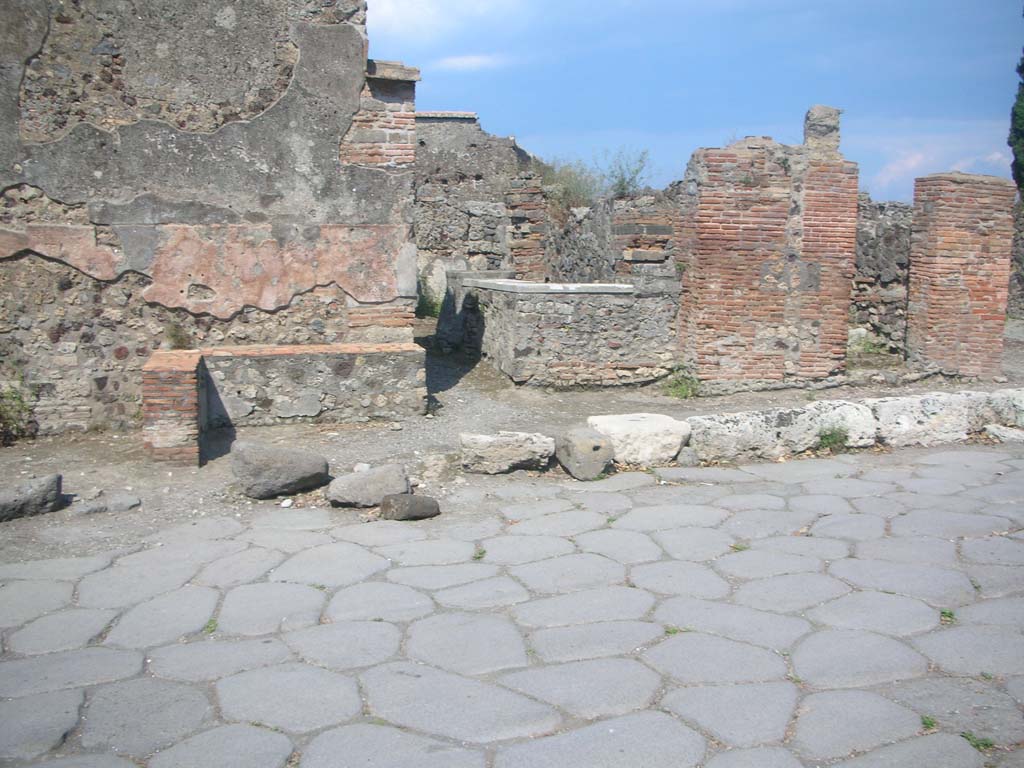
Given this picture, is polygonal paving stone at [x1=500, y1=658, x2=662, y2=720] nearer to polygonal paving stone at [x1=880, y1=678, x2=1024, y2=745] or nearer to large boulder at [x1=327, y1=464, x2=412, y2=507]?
polygonal paving stone at [x1=880, y1=678, x2=1024, y2=745]

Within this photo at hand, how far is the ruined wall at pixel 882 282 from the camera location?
8.52 metres

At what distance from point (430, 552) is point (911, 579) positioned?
201cm

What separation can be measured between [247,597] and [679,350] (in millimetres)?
5256

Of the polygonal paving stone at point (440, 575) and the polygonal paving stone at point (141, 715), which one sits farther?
the polygonal paving stone at point (440, 575)

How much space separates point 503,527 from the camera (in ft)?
13.4

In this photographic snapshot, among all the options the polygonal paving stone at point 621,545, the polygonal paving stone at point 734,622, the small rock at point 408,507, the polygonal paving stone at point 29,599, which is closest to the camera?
the polygonal paving stone at point 734,622

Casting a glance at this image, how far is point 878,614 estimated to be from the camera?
3.05 metres

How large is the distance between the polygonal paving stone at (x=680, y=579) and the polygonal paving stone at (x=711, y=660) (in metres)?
0.39

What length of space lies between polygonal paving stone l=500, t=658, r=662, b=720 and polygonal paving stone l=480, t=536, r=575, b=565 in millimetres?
953

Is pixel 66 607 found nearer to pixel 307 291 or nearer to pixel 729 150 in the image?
pixel 307 291

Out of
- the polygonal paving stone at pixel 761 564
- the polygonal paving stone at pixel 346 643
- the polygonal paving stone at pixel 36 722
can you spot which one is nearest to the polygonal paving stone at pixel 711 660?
the polygonal paving stone at pixel 761 564

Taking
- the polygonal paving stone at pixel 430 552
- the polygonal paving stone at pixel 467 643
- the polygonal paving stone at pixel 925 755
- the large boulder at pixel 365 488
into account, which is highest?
the large boulder at pixel 365 488

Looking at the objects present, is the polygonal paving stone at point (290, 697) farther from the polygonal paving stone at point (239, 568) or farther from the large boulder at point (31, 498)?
the large boulder at point (31, 498)

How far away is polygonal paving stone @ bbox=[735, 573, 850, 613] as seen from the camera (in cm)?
316
